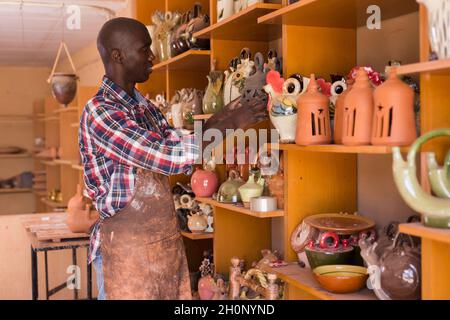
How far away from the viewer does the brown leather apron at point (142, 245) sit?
1979mm

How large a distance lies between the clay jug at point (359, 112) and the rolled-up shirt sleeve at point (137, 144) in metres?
0.48

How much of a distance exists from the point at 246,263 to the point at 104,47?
1195 millimetres

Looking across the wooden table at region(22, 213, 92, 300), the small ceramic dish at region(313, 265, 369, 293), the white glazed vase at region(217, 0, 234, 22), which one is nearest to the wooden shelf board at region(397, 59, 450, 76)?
the small ceramic dish at region(313, 265, 369, 293)

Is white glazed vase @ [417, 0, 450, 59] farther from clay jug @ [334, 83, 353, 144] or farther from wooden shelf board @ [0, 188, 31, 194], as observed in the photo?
wooden shelf board @ [0, 188, 31, 194]

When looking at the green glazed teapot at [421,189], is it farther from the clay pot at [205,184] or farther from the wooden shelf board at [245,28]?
the clay pot at [205,184]

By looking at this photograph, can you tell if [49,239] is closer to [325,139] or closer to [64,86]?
[64,86]

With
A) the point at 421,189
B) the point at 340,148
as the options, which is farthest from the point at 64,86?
the point at 421,189

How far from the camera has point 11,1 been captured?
4.44 metres

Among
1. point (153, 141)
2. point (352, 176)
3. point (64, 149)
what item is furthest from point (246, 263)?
point (64, 149)

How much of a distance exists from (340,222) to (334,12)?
26.7 inches

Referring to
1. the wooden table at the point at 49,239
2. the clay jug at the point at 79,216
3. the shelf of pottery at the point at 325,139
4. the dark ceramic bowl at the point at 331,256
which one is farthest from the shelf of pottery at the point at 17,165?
the dark ceramic bowl at the point at 331,256

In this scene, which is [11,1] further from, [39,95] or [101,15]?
[39,95]

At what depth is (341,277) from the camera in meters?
1.73

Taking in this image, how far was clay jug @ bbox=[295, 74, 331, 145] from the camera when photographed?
5.93 feet
